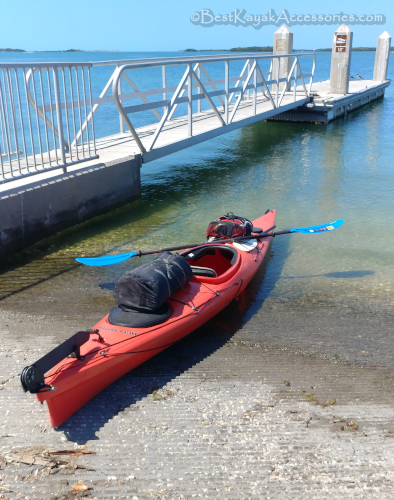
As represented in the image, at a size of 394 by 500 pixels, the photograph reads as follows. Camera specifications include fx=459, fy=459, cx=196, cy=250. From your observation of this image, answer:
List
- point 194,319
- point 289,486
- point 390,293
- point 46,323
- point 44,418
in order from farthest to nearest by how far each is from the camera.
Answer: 1. point 390,293
2. point 46,323
3. point 194,319
4. point 44,418
5. point 289,486

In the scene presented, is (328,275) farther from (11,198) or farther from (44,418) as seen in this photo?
(11,198)

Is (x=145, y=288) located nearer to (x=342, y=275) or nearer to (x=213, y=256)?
(x=213, y=256)

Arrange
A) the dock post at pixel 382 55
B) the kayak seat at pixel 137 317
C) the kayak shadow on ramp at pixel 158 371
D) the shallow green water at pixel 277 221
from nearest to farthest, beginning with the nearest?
1. the kayak shadow on ramp at pixel 158 371
2. the kayak seat at pixel 137 317
3. the shallow green water at pixel 277 221
4. the dock post at pixel 382 55

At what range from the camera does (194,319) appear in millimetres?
4438

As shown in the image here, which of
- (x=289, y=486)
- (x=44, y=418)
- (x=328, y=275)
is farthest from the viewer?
(x=328, y=275)

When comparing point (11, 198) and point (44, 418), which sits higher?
point (11, 198)

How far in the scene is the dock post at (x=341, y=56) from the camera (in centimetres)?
1981

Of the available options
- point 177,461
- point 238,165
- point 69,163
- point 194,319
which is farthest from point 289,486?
point 238,165

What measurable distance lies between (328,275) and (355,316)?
109 centimetres

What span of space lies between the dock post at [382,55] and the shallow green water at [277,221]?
14.3 meters

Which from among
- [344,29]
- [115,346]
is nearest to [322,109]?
[344,29]

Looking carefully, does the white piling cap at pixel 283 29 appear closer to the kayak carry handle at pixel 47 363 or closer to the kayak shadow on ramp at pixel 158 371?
the kayak shadow on ramp at pixel 158 371

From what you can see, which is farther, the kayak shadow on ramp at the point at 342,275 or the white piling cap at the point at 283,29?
the white piling cap at the point at 283,29

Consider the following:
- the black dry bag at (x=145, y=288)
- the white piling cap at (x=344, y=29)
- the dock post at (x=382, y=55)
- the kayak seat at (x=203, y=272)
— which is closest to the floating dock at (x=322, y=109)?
the white piling cap at (x=344, y=29)
